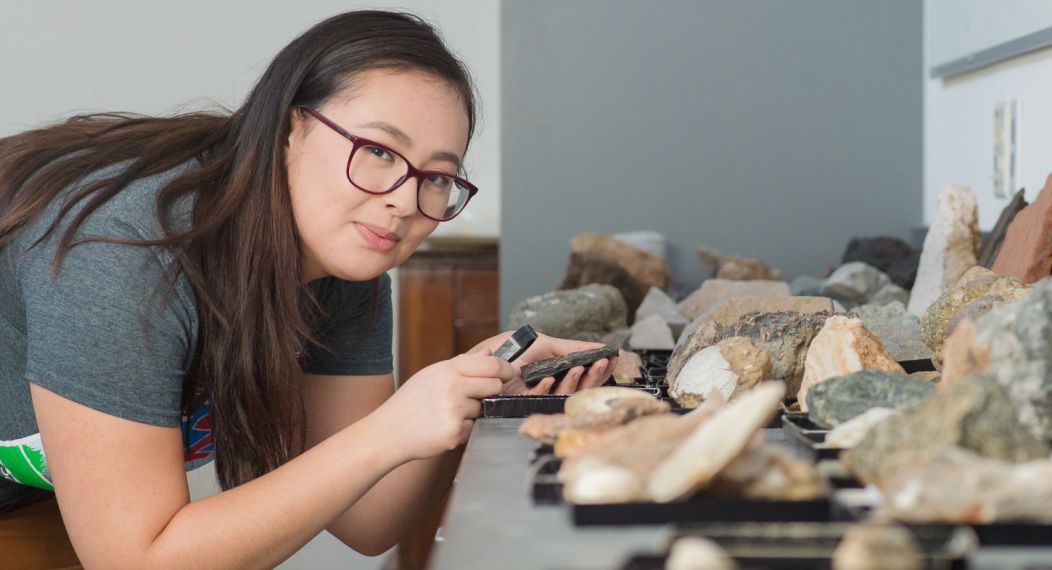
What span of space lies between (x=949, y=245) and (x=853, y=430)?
1154mm

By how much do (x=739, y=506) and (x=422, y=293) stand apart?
2913 mm

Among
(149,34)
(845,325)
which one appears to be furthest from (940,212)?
(149,34)

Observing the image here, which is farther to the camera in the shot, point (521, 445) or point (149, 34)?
A: point (149, 34)

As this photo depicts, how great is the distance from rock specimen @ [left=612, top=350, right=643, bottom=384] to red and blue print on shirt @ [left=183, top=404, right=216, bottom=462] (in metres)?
0.52

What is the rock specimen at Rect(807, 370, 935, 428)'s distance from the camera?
0.81 metres

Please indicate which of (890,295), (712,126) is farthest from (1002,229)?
(712,126)

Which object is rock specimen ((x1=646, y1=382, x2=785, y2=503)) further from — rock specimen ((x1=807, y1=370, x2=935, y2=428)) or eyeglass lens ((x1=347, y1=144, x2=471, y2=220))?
eyeglass lens ((x1=347, y1=144, x2=471, y2=220))

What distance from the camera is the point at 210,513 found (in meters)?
1.07

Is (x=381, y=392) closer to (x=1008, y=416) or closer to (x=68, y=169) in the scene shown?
(x=68, y=169)

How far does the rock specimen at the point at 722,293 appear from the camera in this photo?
6.78 feet

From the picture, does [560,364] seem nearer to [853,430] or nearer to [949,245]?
[853,430]

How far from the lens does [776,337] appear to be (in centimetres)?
121

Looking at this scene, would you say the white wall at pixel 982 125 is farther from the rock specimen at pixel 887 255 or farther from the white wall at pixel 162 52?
the white wall at pixel 162 52

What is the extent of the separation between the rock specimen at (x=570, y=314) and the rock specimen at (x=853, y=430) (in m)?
1.16
